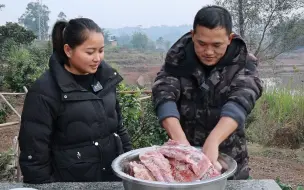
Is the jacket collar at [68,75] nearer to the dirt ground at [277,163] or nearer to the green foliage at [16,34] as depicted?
the dirt ground at [277,163]

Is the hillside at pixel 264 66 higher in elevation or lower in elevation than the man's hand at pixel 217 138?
lower

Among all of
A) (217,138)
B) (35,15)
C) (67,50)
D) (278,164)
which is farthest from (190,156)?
(35,15)

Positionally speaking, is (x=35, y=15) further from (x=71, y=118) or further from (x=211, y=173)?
(x=211, y=173)

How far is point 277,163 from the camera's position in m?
5.58

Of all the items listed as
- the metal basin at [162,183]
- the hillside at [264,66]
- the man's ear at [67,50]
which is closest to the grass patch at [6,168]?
the hillside at [264,66]

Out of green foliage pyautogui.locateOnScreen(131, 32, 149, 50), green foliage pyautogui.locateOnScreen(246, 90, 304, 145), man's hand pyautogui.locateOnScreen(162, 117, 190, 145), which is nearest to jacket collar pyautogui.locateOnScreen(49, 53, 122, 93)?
man's hand pyautogui.locateOnScreen(162, 117, 190, 145)

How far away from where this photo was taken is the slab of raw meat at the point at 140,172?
4.41ft

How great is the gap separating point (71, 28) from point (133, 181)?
2.99 feet

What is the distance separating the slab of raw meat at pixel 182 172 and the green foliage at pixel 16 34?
1123 cm

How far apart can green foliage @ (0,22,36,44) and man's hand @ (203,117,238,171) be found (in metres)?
11.1

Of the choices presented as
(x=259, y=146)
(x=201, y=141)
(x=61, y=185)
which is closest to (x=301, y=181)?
(x=259, y=146)

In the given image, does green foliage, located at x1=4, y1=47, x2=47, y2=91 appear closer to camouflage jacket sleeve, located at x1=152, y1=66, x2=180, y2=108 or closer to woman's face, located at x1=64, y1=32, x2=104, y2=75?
woman's face, located at x1=64, y1=32, x2=104, y2=75

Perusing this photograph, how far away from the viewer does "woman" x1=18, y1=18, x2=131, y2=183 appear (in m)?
1.82

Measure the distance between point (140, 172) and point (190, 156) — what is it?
182mm
